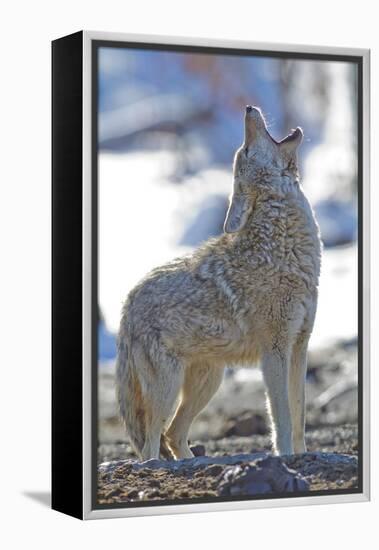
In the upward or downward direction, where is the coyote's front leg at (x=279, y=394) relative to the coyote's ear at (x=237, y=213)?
downward

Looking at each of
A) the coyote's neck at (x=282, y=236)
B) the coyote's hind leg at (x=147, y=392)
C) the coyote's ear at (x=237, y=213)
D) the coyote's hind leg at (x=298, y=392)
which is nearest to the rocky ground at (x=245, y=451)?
the coyote's hind leg at (x=298, y=392)

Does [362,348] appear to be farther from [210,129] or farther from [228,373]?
[228,373]

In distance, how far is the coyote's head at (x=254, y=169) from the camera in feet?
44.9

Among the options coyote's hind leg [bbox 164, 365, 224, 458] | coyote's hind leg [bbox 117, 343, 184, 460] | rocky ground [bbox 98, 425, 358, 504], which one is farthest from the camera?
coyote's hind leg [bbox 164, 365, 224, 458]

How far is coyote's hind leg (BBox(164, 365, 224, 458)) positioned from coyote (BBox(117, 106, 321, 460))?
280 millimetres

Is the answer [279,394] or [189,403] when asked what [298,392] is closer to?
[279,394]

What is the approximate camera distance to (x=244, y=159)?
13758 millimetres

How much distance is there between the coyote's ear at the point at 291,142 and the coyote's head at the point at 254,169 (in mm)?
12

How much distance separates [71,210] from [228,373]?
5.34 meters

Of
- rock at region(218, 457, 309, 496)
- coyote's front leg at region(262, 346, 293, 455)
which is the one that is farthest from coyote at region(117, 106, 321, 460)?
rock at region(218, 457, 309, 496)

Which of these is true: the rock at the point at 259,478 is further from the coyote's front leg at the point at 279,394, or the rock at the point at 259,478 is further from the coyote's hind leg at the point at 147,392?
the coyote's hind leg at the point at 147,392

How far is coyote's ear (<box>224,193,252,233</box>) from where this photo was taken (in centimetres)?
1365

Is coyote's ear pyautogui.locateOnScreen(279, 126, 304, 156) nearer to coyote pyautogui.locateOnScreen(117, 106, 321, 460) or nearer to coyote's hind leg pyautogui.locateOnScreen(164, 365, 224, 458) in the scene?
coyote pyautogui.locateOnScreen(117, 106, 321, 460)

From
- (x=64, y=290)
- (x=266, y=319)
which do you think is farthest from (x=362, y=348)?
(x=64, y=290)
